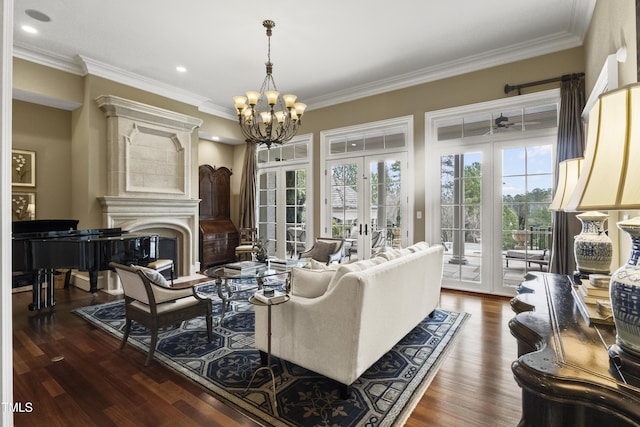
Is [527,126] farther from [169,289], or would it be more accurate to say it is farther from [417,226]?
[169,289]

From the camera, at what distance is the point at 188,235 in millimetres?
5684

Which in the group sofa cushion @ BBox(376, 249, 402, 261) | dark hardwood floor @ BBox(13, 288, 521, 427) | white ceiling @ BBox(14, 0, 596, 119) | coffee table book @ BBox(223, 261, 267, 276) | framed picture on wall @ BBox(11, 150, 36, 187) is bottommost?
dark hardwood floor @ BBox(13, 288, 521, 427)

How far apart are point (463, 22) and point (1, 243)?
4.43m

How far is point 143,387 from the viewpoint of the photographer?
2.16 meters

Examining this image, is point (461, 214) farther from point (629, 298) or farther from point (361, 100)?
point (629, 298)

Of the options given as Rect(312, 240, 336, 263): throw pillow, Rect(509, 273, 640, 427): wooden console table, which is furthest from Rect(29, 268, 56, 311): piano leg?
Rect(509, 273, 640, 427): wooden console table

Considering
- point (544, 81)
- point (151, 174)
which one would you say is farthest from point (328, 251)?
point (544, 81)

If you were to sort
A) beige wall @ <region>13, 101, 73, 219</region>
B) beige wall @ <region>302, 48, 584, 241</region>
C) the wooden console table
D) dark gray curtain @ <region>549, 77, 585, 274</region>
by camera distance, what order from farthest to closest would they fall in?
beige wall @ <region>13, 101, 73, 219</region>
beige wall @ <region>302, 48, 584, 241</region>
dark gray curtain @ <region>549, 77, 585, 274</region>
the wooden console table

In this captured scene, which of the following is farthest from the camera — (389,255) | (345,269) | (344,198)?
(344,198)

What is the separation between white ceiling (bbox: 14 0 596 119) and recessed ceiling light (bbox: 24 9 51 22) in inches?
2.2

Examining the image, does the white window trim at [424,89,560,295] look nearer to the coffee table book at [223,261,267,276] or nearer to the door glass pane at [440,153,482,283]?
the door glass pane at [440,153,482,283]

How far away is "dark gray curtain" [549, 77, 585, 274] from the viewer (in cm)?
361

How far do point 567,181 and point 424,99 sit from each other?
3.56 meters

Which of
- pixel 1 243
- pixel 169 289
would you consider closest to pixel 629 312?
pixel 1 243
